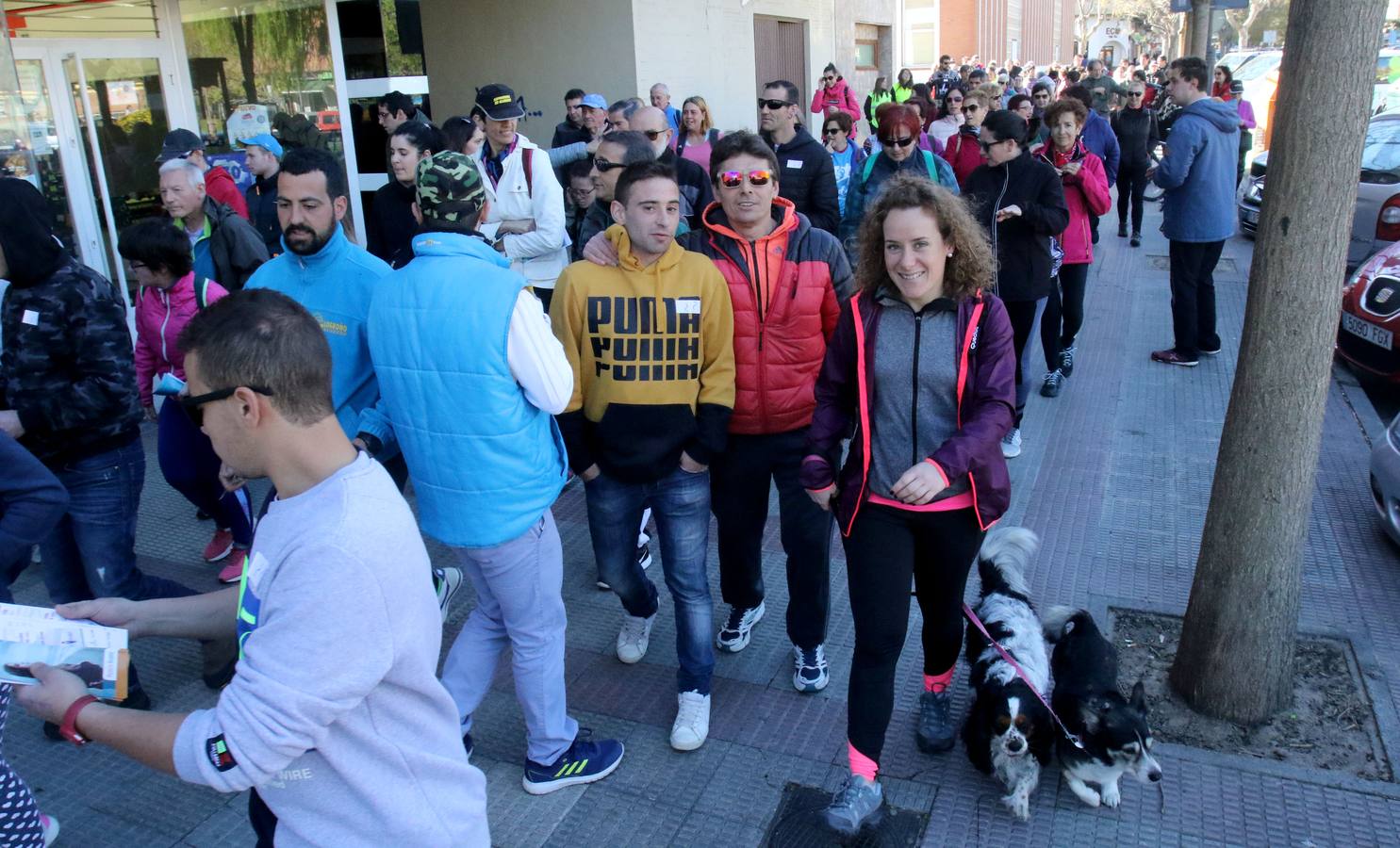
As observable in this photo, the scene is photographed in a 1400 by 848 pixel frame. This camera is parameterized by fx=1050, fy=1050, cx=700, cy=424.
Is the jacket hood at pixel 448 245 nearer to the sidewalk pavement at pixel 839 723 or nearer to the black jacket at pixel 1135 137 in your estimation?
the sidewalk pavement at pixel 839 723

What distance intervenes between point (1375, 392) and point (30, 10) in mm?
10566

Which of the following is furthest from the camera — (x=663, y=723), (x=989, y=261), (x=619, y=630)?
(x=619, y=630)

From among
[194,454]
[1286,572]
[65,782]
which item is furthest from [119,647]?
[1286,572]

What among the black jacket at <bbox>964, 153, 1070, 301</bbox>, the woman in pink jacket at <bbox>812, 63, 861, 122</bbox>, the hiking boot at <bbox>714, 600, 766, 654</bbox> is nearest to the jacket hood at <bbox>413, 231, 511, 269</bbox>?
the hiking boot at <bbox>714, 600, 766, 654</bbox>

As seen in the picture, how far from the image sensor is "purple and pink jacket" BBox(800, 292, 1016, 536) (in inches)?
116

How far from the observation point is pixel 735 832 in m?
3.23

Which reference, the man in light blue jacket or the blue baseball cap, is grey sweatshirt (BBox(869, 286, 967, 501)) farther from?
the blue baseball cap

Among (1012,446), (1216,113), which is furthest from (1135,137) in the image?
(1012,446)

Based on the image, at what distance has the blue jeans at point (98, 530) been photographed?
3760 mm

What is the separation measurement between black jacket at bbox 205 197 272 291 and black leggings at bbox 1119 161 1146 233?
984 centimetres

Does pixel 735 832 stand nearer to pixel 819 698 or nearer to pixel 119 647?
pixel 819 698

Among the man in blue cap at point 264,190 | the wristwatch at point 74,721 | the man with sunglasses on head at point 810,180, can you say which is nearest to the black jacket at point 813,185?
the man with sunglasses on head at point 810,180

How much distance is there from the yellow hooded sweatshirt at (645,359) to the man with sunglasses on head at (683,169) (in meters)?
1.65

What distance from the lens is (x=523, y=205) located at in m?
5.89
